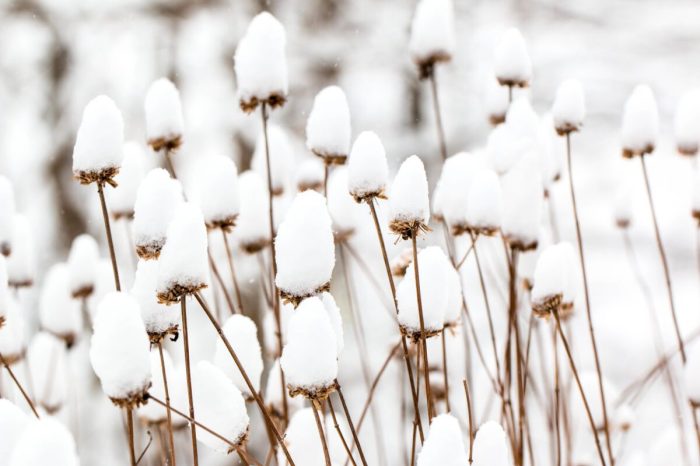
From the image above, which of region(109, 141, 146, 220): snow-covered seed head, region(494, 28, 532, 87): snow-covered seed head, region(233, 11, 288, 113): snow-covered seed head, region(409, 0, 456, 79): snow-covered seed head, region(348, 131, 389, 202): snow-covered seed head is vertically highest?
region(409, 0, 456, 79): snow-covered seed head

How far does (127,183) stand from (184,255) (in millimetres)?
329

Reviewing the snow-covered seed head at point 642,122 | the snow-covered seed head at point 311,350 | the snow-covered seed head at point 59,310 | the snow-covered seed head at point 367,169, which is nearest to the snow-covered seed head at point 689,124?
the snow-covered seed head at point 642,122

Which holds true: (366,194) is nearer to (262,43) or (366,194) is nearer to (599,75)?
(262,43)

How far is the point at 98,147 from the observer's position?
49 cm

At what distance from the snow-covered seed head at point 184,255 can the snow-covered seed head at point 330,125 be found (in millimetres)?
208

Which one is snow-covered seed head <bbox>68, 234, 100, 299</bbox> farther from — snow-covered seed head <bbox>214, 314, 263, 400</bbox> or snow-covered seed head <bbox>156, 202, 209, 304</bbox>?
snow-covered seed head <bbox>156, 202, 209, 304</bbox>

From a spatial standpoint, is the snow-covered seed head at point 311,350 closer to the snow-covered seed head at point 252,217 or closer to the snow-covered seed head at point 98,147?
the snow-covered seed head at point 98,147

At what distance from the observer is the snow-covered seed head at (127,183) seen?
72 centimetres

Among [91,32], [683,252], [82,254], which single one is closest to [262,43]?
[82,254]

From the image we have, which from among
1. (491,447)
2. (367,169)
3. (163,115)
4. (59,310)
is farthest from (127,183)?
(491,447)

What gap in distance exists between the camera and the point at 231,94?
132 inches

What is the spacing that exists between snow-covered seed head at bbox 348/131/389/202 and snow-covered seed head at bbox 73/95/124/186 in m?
0.15

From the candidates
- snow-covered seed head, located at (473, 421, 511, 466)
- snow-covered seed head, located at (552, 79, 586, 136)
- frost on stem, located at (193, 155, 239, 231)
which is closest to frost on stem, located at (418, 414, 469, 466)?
snow-covered seed head, located at (473, 421, 511, 466)

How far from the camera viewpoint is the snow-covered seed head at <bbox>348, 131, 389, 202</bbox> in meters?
0.49
